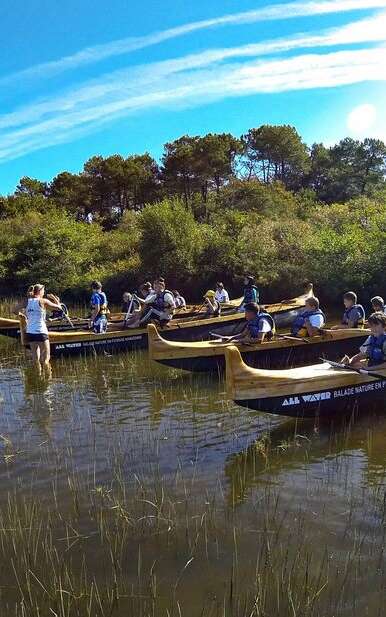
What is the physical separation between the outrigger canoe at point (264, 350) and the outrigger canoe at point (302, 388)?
2.50 metres

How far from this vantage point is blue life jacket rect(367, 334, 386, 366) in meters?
8.43

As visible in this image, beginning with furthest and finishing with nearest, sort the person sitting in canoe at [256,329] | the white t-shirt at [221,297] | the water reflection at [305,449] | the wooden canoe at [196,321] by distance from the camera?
the white t-shirt at [221,297], the wooden canoe at [196,321], the person sitting in canoe at [256,329], the water reflection at [305,449]

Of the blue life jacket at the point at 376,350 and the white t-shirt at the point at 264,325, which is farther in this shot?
the white t-shirt at the point at 264,325

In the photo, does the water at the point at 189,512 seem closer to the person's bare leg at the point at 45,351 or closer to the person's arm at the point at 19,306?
the person's bare leg at the point at 45,351

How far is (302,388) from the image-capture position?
314 inches

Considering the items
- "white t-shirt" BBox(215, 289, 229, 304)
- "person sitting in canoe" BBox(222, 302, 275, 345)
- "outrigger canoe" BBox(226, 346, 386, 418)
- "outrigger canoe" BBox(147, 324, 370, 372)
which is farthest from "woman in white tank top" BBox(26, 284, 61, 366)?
"white t-shirt" BBox(215, 289, 229, 304)

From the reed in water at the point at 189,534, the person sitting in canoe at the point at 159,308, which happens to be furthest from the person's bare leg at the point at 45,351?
the reed in water at the point at 189,534

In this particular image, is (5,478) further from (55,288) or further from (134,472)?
(55,288)

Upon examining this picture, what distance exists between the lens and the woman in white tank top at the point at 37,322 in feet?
41.9

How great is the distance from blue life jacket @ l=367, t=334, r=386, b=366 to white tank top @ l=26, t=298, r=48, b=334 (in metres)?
7.31

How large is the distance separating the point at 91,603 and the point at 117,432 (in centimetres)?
414

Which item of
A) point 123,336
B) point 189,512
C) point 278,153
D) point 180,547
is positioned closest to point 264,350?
point 123,336

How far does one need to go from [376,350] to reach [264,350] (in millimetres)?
3018

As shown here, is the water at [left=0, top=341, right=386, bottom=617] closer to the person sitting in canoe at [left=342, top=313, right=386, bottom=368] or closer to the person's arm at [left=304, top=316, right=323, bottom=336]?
the person sitting in canoe at [left=342, top=313, right=386, bottom=368]
